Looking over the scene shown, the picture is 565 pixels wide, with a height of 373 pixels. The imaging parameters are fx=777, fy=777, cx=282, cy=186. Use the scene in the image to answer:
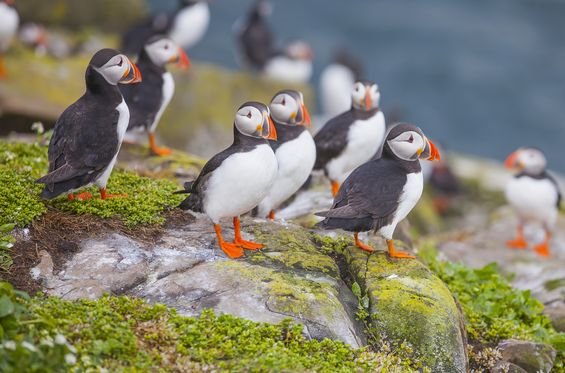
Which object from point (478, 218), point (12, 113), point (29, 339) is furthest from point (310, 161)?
point (478, 218)

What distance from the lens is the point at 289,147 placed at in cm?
715

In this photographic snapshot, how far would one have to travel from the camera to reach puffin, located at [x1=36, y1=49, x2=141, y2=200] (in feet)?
20.0

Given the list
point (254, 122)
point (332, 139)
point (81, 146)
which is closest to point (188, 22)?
point (332, 139)

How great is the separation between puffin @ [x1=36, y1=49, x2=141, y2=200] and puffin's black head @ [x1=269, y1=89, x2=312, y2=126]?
134 centimetres

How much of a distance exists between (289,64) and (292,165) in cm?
1053

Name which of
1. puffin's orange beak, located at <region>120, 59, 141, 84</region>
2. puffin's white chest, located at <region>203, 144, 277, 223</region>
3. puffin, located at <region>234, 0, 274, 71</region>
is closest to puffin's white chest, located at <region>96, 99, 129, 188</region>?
puffin's orange beak, located at <region>120, 59, 141, 84</region>

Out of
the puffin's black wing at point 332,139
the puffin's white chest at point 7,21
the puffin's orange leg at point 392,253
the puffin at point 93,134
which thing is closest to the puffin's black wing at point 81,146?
the puffin at point 93,134

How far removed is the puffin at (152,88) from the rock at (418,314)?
3.59 meters

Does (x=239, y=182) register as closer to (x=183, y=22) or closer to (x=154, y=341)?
(x=154, y=341)

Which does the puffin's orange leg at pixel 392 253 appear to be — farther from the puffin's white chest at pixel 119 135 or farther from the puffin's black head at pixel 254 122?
the puffin's white chest at pixel 119 135

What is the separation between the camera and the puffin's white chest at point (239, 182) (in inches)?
232

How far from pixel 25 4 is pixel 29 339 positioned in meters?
13.0

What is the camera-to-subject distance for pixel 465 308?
6691 mm

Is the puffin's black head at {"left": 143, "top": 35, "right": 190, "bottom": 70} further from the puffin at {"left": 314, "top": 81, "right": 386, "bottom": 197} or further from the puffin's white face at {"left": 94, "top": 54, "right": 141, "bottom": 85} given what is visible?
the puffin's white face at {"left": 94, "top": 54, "right": 141, "bottom": 85}
